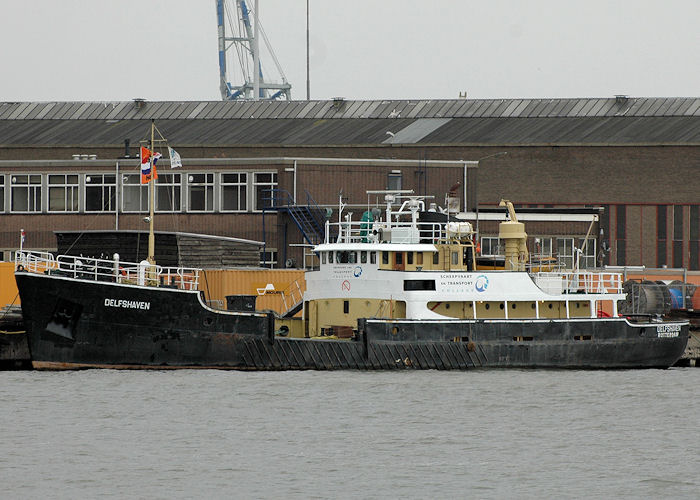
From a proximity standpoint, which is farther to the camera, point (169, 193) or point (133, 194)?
point (133, 194)

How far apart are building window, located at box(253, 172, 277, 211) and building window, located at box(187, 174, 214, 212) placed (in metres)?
2.26

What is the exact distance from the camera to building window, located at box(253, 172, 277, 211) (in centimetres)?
7556

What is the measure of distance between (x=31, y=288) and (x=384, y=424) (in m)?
16.9

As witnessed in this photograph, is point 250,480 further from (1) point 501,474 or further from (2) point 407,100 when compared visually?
(2) point 407,100

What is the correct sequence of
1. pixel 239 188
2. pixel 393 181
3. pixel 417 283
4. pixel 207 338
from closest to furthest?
pixel 207 338 → pixel 417 283 → pixel 239 188 → pixel 393 181

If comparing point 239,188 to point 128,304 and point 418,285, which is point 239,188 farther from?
point 128,304

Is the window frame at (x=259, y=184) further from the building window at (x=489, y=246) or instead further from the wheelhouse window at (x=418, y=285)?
the wheelhouse window at (x=418, y=285)

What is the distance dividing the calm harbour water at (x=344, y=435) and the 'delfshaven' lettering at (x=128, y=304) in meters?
2.44

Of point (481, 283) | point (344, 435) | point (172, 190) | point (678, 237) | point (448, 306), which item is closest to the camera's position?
point (344, 435)

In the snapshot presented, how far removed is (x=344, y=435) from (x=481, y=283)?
16.9 metres

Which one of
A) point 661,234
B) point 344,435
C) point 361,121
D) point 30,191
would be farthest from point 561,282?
point 361,121

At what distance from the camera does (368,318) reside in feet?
175

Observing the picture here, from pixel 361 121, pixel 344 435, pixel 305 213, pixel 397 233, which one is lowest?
pixel 344 435

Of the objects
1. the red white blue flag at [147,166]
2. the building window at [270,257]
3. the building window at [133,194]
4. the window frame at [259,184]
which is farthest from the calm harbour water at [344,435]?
the building window at [133,194]
